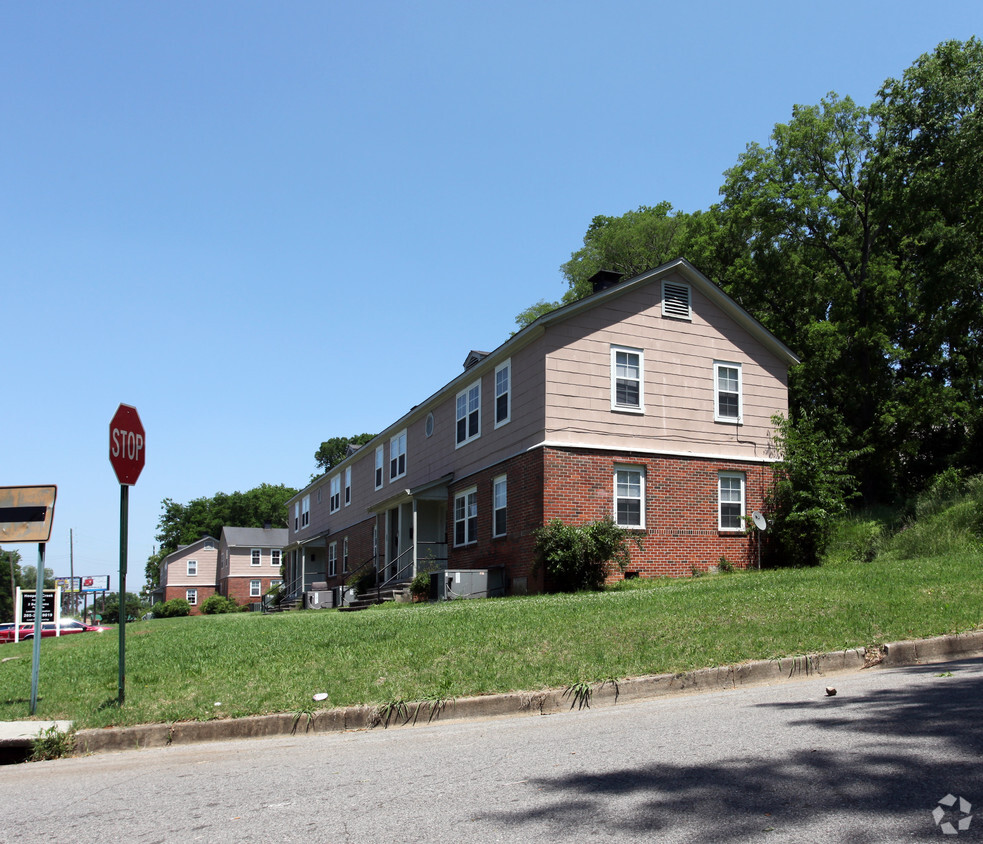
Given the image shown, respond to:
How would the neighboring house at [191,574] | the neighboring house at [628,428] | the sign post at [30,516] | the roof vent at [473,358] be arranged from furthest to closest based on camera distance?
the neighboring house at [191,574], the roof vent at [473,358], the neighboring house at [628,428], the sign post at [30,516]

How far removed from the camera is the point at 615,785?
16.3 feet

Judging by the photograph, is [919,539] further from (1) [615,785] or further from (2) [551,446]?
(1) [615,785]

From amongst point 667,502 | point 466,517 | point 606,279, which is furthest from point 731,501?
point 466,517

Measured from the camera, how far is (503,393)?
2302cm

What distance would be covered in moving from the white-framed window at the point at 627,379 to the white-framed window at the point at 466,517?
4937 millimetres

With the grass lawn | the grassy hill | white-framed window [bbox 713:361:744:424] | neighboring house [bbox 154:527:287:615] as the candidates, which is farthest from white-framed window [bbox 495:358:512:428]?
neighboring house [bbox 154:527:287:615]

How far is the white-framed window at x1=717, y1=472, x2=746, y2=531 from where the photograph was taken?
22.2m

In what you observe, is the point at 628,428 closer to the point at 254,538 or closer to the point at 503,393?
the point at 503,393

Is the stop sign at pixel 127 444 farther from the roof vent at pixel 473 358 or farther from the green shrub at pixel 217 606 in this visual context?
the green shrub at pixel 217 606

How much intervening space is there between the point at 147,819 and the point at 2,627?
4223cm

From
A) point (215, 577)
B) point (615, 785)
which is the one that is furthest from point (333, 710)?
point (215, 577)

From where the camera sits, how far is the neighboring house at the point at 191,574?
8106 cm

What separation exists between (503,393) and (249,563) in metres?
56.3

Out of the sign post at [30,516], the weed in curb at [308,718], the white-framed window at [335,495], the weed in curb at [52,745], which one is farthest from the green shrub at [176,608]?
the weed in curb at [308,718]
